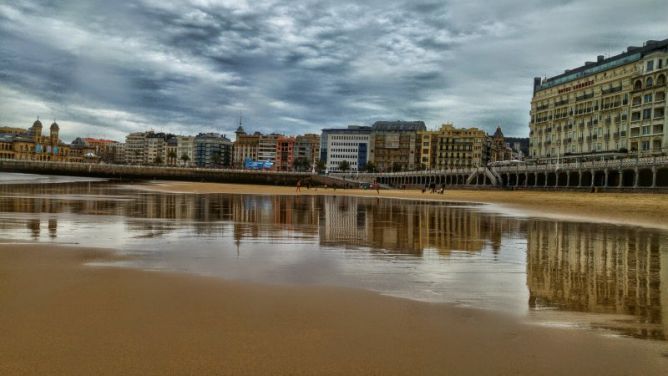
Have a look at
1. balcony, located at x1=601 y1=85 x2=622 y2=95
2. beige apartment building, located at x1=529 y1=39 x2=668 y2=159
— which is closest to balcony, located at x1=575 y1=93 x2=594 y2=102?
beige apartment building, located at x1=529 y1=39 x2=668 y2=159

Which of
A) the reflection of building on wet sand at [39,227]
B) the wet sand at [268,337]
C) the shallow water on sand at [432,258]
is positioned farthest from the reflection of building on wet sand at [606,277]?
the reflection of building on wet sand at [39,227]

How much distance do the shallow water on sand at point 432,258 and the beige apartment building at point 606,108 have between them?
59383 mm

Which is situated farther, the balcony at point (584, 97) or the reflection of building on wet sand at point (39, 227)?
the balcony at point (584, 97)

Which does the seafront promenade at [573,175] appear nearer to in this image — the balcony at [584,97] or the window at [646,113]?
the window at [646,113]

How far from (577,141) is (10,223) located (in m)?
104

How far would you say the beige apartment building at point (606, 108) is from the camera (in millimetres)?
76750

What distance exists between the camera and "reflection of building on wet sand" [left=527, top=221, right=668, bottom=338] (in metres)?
6.21

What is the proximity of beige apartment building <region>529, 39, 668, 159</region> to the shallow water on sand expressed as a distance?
5938 cm

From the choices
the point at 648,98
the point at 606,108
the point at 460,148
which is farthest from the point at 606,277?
the point at 460,148

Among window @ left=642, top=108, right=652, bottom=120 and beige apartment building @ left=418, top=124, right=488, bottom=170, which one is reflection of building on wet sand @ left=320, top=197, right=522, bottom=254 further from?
beige apartment building @ left=418, top=124, right=488, bottom=170

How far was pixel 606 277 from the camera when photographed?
8.52 meters

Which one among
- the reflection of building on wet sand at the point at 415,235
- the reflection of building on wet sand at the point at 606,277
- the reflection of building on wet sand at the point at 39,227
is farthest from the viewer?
the reflection of building on wet sand at the point at 415,235

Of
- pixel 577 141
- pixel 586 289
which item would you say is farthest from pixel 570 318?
pixel 577 141

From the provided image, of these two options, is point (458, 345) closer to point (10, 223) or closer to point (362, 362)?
point (362, 362)
